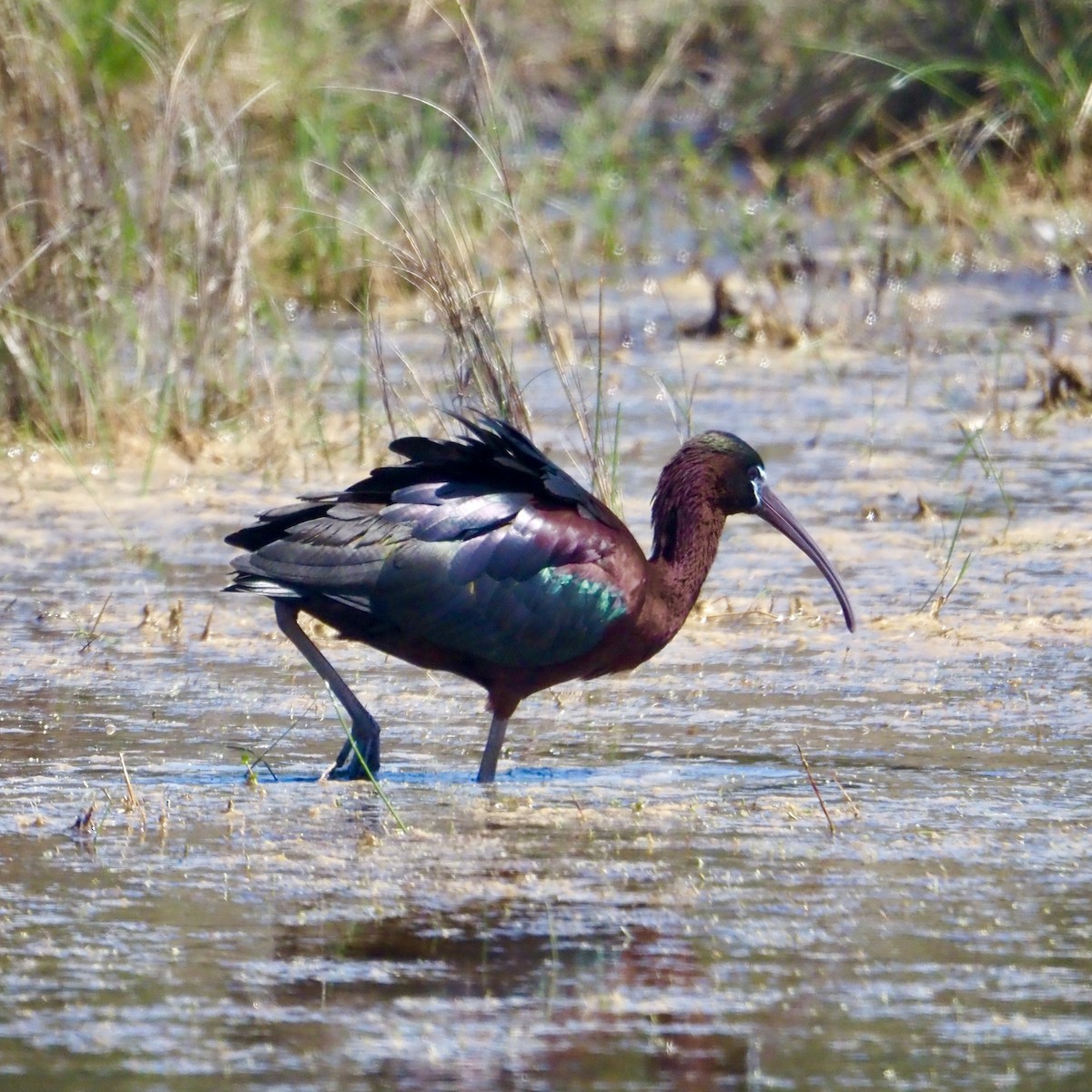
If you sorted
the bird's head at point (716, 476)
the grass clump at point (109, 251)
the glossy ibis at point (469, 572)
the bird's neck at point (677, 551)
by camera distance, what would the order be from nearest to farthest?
the glossy ibis at point (469, 572) < the bird's neck at point (677, 551) < the bird's head at point (716, 476) < the grass clump at point (109, 251)

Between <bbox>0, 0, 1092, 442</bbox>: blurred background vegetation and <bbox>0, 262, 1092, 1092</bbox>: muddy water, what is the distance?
1.90 feet

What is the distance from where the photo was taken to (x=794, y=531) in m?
6.68

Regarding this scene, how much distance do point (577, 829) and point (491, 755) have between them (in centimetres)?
49

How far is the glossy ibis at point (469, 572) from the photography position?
5789 mm

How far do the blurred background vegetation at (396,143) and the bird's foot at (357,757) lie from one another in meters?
1.91

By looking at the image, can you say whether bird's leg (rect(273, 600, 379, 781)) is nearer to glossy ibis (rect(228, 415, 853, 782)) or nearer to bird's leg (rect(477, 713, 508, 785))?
glossy ibis (rect(228, 415, 853, 782))

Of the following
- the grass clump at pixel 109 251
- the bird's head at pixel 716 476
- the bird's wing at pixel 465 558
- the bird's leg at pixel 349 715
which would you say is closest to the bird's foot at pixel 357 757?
the bird's leg at pixel 349 715

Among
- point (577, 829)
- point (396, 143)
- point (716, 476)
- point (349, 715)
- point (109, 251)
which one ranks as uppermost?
point (716, 476)

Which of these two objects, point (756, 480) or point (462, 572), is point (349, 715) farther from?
point (756, 480)

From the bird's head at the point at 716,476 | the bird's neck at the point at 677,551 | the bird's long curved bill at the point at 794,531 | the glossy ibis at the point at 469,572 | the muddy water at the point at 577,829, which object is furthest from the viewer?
the bird's long curved bill at the point at 794,531

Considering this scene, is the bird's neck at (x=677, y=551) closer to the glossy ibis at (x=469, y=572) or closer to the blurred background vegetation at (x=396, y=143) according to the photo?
the glossy ibis at (x=469, y=572)

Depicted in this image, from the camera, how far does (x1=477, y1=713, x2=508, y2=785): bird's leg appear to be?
224 inches

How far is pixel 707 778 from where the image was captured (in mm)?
5746

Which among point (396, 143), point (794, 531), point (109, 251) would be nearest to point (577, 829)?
point (794, 531)
